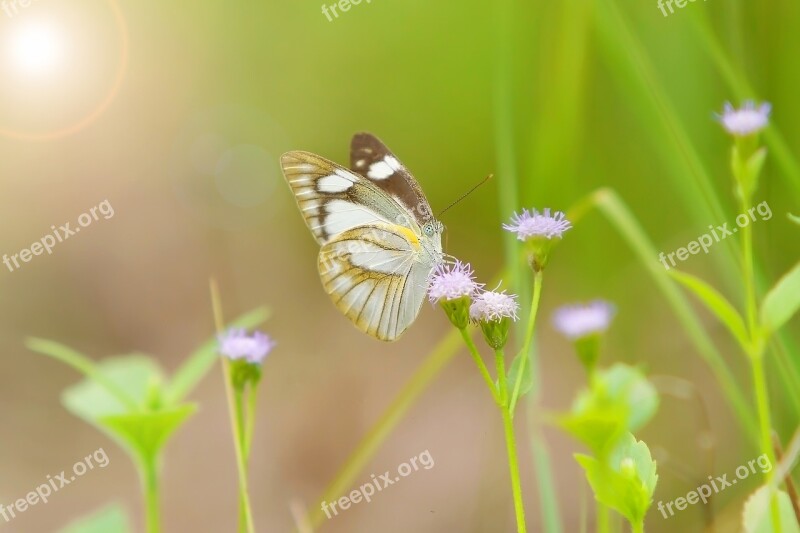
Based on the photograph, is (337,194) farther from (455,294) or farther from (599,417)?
(599,417)

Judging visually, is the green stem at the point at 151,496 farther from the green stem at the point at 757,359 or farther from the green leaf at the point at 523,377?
the green stem at the point at 757,359

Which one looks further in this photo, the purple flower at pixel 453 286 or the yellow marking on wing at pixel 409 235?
the yellow marking on wing at pixel 409 235

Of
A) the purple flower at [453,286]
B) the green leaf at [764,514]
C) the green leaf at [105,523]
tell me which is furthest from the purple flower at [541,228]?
the green leaf at [105,523]

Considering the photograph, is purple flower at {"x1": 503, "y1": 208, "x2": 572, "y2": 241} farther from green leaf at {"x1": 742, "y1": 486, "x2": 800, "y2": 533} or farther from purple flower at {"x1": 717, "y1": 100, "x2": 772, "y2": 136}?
green leaf at {"x1": 742, "y1": 486, "x2": 800, "y2": 533}

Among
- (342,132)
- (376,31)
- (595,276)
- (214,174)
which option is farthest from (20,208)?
(595,276)

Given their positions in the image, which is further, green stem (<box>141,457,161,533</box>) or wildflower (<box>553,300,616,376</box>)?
green stem (<box>141,457,161,533</box>)

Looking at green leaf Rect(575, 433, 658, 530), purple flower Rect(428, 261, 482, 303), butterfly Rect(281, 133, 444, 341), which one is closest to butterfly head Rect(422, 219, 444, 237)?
butterfly Rect(281, 133, 444, 341)
